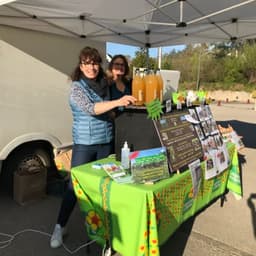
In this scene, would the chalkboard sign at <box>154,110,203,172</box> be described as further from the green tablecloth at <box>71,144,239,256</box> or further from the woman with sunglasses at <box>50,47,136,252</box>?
the woman with sunglasses at <box>50,47,136,252</box>

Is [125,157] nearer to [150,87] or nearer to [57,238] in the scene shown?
[150,87]

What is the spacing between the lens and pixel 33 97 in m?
3.66

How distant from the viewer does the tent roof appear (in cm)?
345

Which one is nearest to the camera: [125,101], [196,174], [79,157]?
[125,101]

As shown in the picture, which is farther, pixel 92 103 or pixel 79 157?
pixel 79 157

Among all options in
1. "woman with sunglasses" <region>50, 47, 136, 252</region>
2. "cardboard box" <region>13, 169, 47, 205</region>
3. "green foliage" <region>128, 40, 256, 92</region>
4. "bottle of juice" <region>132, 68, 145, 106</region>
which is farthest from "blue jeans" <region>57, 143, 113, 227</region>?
"green foliage" <region>128, 40, 256, 92</region>

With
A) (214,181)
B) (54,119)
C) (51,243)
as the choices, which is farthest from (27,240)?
(214,181)

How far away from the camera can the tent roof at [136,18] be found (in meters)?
3.45

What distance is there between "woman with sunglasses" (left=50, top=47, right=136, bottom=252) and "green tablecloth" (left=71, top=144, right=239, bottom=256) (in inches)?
7.6

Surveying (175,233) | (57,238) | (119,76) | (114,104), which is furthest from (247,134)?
(114,104)

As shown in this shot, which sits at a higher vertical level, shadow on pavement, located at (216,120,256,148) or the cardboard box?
the cardboard box

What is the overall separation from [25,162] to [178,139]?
234 centimetres

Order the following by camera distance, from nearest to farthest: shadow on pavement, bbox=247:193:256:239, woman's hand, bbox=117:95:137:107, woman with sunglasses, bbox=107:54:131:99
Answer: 1. woman's hand, bbox=117:95:137:107
2. woman with sunglasses, bbox=107:54:131:99
3. shadow on pavement, bbox=247:193:256:239

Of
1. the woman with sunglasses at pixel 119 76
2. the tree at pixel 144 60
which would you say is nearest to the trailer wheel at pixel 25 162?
the woman with sunglasses at pixel 119 76
